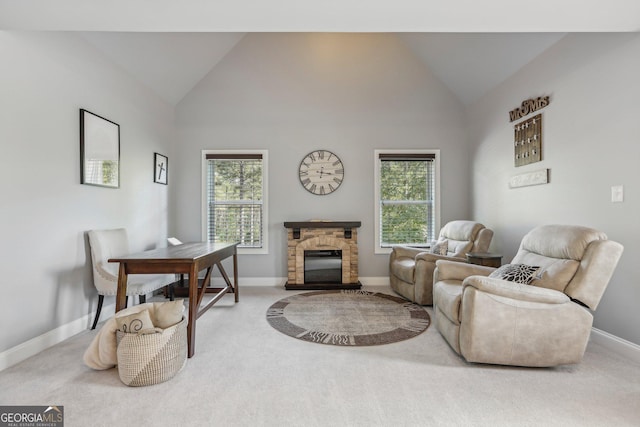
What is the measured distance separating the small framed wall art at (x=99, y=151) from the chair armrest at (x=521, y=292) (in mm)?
3494

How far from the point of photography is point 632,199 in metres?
2.42

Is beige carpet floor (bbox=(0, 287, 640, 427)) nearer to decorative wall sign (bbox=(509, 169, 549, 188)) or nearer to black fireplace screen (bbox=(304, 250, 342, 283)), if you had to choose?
decorative wall sign (bbox=(509, 169, 549, 188))

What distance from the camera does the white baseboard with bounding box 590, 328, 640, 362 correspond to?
2.38 m

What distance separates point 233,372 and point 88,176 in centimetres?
232

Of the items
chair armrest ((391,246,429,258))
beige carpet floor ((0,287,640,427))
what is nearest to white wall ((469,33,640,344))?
beige carpet floor ((0,287,640,427))

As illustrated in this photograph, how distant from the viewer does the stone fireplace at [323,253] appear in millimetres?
4656

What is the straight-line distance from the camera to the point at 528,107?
3.49 meters

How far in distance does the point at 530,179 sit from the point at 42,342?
4811 millimetres

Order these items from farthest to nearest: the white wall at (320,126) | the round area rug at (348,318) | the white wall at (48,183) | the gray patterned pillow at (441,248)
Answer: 1. the white wall at (320,126)
2. the gray patterned pillow at (441,248)
3. the round area rug at (348,318)
4. the white wall at (48,183)

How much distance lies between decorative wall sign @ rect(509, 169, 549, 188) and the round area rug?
1.81 meters

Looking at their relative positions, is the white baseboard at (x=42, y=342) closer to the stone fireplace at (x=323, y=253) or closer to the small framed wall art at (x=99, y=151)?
the small framed wall art at (x=99, y=151)

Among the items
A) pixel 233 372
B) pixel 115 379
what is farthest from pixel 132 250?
pixel 233 372

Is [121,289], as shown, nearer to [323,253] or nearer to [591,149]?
[323,253]

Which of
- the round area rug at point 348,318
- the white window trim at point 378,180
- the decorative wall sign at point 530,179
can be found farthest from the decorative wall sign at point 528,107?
the round area rug at point 348,318
